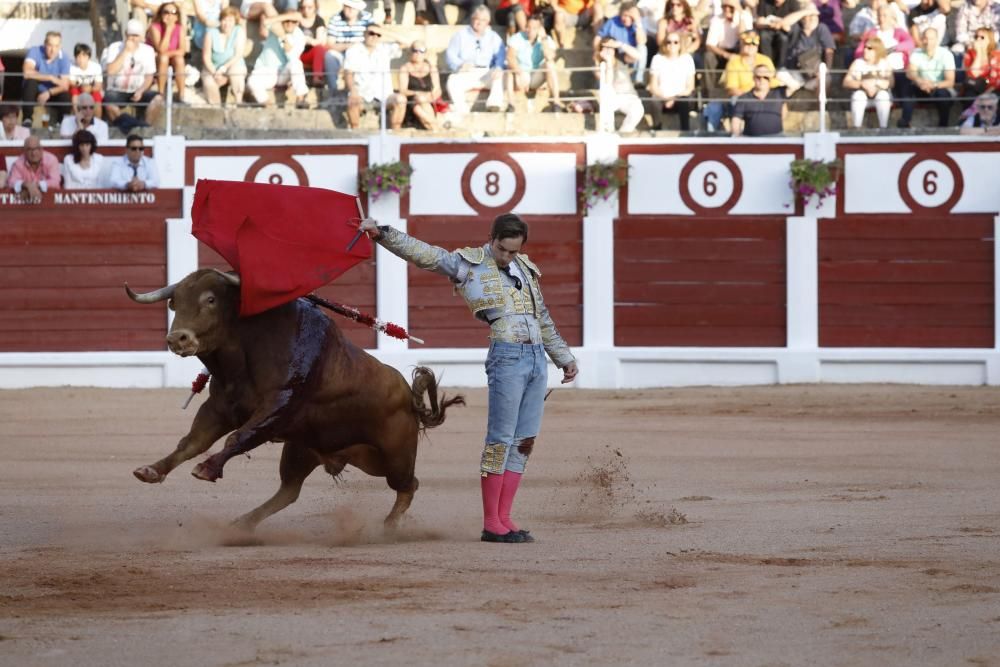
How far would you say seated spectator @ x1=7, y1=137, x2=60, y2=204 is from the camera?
14578 mm

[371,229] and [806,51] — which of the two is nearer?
[371,229]

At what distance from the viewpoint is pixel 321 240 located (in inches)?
255

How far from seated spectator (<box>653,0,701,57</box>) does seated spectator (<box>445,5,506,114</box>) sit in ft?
4.61

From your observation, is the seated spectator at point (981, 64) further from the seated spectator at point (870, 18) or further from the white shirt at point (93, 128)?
the white shirt at point (93, 128)

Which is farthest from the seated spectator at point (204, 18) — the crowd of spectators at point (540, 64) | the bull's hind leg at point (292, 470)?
the bull's hind leg at point (292, 470)

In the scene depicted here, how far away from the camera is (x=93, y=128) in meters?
14.5

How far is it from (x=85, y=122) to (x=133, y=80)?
765 mm

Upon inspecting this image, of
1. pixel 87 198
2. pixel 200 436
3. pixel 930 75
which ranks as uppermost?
pixel 930 75

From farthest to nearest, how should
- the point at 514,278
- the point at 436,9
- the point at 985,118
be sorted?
the point at 436,9 < the point at 985,118 < the point at 514,278

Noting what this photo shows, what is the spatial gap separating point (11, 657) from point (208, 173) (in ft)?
35.4

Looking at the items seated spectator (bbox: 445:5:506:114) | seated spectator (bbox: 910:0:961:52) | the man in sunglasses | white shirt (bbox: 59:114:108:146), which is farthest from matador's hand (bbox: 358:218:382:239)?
seated spectator (bbox: 910:0:961:52)

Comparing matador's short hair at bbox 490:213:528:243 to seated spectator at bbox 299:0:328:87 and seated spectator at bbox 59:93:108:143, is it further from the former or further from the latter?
seated spectator at bbox 299:0:328:87

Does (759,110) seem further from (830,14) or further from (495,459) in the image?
(495,459)

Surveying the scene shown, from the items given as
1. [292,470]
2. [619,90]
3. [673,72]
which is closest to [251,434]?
[292,470]
